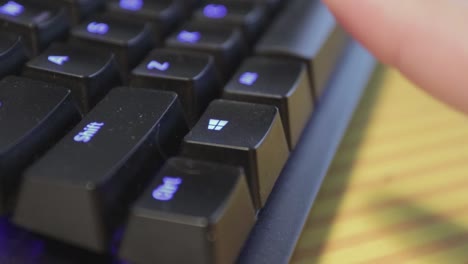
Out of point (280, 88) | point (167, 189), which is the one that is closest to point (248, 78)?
point (280, 88)

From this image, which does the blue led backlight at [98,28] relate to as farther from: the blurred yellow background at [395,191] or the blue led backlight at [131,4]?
the blurred yellow background at [395,191]

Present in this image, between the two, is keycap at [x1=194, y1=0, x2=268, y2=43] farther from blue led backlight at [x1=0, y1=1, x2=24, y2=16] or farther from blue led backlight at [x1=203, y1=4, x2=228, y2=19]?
blue led backlight at [x1=0, y1=1, x2=24, y2=16]

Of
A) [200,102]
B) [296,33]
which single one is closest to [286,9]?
[296,33]

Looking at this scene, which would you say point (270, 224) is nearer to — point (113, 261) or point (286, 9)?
point (113, 261)

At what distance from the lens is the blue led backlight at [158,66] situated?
1.24 feet

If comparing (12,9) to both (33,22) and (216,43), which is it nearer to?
(33,22)

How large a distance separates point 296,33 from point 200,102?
112 mm

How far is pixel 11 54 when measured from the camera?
1.22 feet

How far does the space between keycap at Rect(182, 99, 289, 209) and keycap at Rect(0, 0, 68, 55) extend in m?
0.14

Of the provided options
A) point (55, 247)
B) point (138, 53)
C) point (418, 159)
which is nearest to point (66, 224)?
point (55, 247)

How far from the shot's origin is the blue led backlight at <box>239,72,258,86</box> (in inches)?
14.9

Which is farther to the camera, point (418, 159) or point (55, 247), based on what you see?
point (418, 159)

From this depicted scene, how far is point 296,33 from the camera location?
439 millimetres

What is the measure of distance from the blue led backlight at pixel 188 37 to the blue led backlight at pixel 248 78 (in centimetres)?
5
